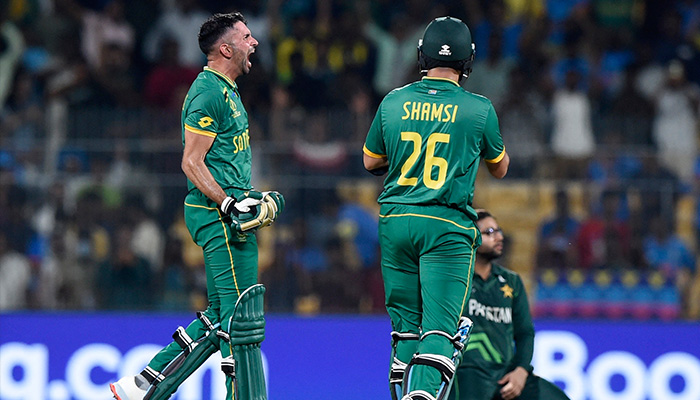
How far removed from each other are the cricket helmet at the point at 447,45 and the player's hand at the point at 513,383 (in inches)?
→ 80.5

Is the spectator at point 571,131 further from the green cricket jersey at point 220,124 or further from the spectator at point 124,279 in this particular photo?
the green cricket jersey at point 220,124

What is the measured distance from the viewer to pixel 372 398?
9820 millimetres

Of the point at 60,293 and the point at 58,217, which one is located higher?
the point at 58,217

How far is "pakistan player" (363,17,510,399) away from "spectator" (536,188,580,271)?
473 centimetres

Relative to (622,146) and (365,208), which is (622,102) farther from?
(365,208)

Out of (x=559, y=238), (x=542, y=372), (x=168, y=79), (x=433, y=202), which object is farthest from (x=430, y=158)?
(x=168, y=79)

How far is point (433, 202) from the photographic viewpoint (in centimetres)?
616

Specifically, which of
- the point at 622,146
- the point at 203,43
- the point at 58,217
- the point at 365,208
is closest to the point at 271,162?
the point at 365,208

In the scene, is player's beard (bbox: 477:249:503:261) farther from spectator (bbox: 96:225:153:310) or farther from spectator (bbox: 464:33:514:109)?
spectator (bbox: 464:33:514:109)

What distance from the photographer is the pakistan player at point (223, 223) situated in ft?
21.2

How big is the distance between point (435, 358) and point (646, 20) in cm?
991

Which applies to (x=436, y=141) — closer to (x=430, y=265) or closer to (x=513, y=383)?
(x=430, y=265)

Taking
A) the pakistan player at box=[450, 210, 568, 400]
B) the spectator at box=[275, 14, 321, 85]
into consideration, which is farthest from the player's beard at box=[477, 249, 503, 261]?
the spectator at box=[275, 14, 321, 85]

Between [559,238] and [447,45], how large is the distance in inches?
203
